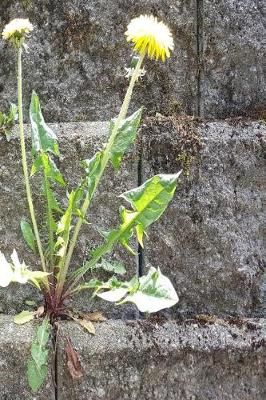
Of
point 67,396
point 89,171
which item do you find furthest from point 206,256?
point 67,396

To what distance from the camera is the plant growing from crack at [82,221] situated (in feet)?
5.71

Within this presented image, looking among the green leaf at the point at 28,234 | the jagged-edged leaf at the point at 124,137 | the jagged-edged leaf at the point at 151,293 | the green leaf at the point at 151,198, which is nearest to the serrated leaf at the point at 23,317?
the green leaf at the point at 28,234

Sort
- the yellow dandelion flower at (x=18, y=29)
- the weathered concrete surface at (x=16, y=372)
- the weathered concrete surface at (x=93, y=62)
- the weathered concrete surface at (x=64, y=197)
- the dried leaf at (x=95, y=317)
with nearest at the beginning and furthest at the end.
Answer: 1. the yellow dandelion flower at (x=18, y=29)
2. the weathered concrete surface at (x=16, y=372)
3. the dried leaf at (x=95, y=317)
4. the weathered concrete surface at (x=64, y=197)
5. the weathered concrete surface at (x=93, y=62)

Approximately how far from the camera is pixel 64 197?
7.18ft

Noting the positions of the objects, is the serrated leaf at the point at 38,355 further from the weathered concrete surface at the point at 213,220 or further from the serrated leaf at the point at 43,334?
the weathered concrete surface at the point at 213,220

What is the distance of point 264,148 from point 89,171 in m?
0.72

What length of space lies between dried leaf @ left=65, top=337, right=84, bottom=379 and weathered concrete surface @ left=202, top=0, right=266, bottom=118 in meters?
1.15

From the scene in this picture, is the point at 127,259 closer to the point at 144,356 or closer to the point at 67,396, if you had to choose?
the point at 144,356

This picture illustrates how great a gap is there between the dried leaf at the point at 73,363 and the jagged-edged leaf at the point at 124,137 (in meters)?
0.65

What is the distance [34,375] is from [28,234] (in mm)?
476

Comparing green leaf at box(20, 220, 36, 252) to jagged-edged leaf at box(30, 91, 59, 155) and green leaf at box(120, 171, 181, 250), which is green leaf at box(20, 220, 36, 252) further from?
green leaf at box(120, 171, 181, 250)

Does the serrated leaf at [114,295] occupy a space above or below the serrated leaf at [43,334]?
above

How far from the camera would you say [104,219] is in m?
2.18

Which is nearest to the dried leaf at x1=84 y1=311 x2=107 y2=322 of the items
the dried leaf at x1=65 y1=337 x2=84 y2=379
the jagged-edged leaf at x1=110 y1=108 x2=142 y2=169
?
the dried leaf at x1=65 y1=337 x2=84 y2=379
